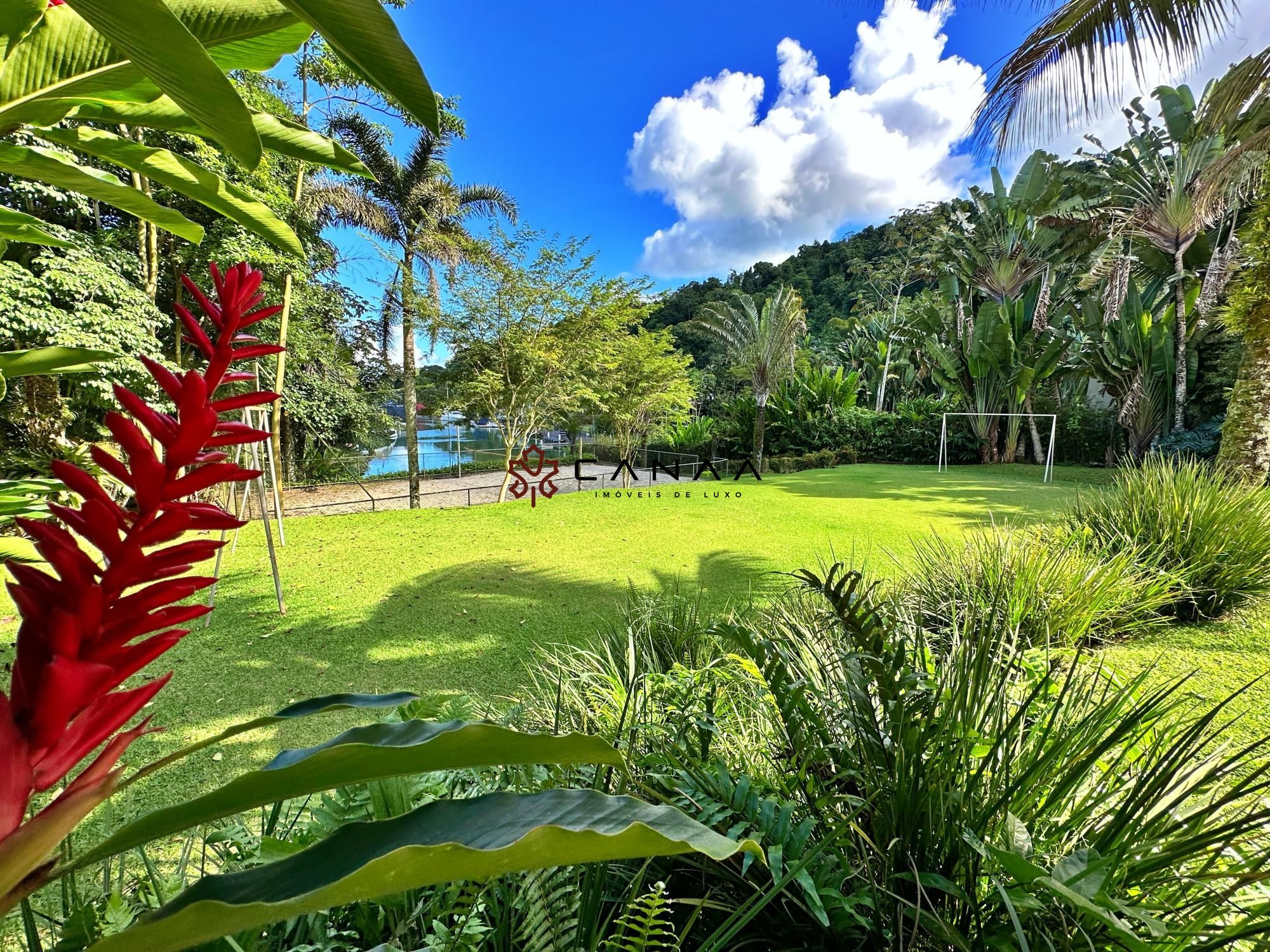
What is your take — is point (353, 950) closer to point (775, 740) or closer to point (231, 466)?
point (231, 466)

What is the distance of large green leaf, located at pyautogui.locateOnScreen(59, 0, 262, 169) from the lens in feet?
1.16

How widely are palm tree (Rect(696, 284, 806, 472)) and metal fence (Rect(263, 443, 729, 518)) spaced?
2.36m

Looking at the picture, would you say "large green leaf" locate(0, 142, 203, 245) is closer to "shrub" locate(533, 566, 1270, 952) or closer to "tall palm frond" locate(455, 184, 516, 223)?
"shrub" locate(533, 566, 1270, 952)

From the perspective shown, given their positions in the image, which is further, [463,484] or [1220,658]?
[463,484]

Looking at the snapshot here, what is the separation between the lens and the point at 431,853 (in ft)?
1.06

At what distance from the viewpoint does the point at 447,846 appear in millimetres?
314

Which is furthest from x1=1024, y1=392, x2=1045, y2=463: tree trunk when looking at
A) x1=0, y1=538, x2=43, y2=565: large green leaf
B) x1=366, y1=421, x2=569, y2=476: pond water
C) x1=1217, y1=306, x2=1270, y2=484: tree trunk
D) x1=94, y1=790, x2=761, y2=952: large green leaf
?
x1=0, y1=538, x2=43, y2=565: large green leaf

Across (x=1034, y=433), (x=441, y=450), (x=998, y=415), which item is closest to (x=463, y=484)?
(x=441, y=450)

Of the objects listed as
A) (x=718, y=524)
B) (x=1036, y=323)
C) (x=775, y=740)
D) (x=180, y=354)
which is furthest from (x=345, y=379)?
(x=1036, y=323)

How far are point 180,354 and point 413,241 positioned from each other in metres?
4.26

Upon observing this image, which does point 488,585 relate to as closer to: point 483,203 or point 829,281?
point 483,203

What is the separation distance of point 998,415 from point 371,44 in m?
14.9

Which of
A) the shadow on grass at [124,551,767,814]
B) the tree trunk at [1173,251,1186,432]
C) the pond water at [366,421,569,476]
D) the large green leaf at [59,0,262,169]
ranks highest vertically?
the tree trunk at [1173,251,1186,432]

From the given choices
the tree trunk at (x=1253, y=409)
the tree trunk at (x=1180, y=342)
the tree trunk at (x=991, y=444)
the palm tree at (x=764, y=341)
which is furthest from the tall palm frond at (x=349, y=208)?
the tree trunk at (x=1180, y=342)
